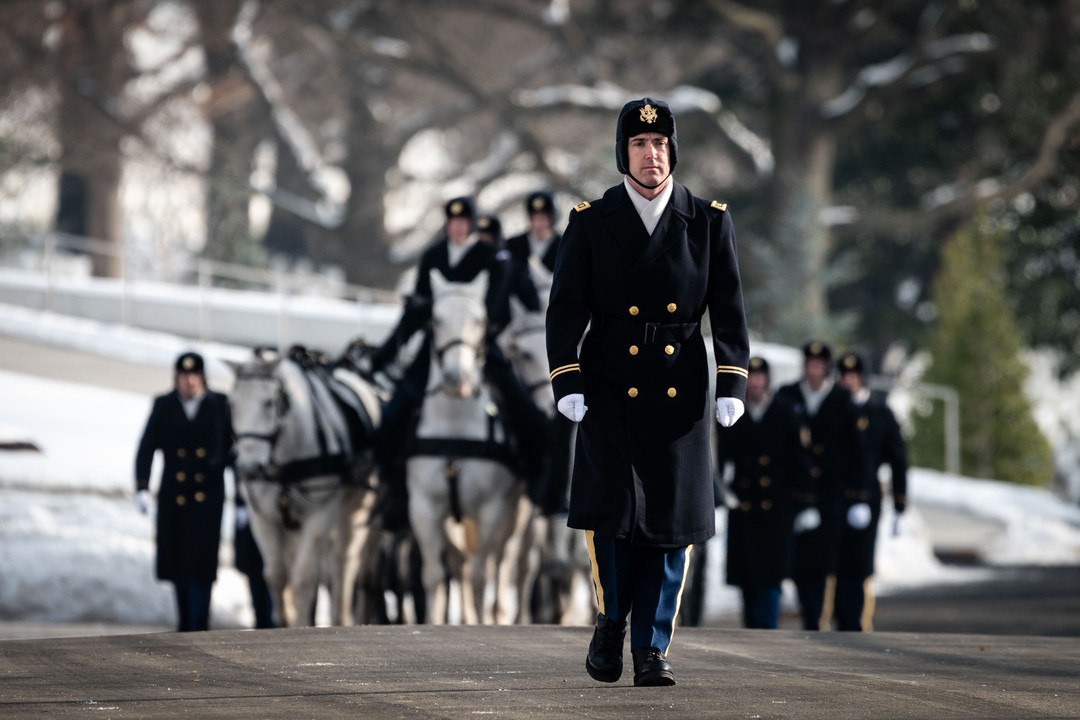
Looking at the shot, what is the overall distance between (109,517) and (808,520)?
712 centimetres

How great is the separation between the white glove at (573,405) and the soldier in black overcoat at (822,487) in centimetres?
661

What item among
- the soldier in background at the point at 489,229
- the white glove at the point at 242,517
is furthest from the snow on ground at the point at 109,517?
the soldier in background at the point at 489,229

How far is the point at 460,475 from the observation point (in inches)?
481

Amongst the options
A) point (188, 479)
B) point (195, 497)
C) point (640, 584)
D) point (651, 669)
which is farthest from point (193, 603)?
point (651, 669)

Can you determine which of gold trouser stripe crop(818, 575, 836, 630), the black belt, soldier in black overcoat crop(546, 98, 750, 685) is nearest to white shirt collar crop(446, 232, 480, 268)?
gold trouser stripe crop(818, 575, 836, 630)

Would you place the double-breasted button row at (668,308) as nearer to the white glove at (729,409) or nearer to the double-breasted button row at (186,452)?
the white glove at (729,409)

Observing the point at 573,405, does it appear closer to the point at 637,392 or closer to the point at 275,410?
the point at 637,392

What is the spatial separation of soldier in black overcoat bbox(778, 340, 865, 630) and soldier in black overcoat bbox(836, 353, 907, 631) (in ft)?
0.17

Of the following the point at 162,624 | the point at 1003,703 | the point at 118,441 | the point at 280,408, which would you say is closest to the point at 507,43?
the point at 118,441

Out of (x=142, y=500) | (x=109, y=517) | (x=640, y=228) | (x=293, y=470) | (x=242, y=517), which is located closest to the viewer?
(x=640, y=228)

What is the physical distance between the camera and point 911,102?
115ft

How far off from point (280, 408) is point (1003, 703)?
260 inches

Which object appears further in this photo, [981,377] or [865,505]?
[981,377]

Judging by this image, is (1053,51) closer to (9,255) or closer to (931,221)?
(931,221)
